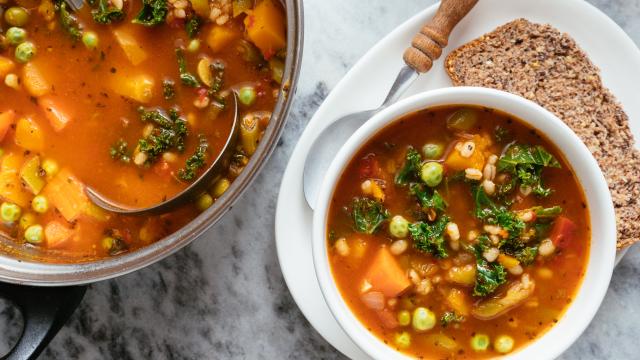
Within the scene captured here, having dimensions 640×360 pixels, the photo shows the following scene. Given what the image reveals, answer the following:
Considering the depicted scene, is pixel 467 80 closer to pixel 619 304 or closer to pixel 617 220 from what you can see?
pixel 617 220

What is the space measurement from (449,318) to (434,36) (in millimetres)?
1289

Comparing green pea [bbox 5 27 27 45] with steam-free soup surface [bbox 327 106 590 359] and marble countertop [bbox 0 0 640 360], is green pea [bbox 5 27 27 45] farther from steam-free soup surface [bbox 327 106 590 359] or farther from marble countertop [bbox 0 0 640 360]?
steam-free soup surface [bbox 327 106 590 359]

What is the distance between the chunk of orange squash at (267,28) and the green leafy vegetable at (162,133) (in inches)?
21.0

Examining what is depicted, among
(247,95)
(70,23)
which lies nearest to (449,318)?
(247,95)

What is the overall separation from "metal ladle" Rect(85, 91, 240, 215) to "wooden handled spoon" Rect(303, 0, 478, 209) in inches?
15.1

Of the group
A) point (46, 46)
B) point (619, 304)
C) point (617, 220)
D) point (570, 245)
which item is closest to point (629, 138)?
point (617, 220)

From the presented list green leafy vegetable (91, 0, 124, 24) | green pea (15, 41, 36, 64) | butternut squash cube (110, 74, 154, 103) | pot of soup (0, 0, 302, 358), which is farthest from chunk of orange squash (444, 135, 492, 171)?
green pea (15, 41, 36, 64)

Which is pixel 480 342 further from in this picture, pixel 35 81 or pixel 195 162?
pixel 35 81

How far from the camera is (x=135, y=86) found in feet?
11.5

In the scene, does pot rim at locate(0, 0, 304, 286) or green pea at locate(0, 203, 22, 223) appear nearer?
pot rim at locate(0, 0, 304, 286)

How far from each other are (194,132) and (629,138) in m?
2.11

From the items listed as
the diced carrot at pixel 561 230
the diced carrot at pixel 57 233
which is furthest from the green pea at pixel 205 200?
the diced carrot at pixel 561 230

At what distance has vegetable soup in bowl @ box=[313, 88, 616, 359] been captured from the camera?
3145mm

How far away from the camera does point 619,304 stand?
3770 mm
